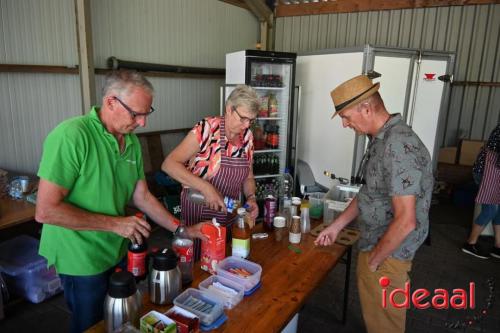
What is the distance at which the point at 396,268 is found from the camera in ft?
5.69

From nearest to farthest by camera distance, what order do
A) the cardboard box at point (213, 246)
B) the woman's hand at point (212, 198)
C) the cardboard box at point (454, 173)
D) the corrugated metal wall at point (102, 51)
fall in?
1. the cardboard box at point (213, 246)
2. the woman's hand at point (212, 198)
3. the corrugated metal wall at point (102, 51)
4. the cardboard box at point (454, 173)

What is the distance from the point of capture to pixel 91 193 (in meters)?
1.47

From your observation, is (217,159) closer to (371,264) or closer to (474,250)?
(371,264)

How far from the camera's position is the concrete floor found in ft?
8.75

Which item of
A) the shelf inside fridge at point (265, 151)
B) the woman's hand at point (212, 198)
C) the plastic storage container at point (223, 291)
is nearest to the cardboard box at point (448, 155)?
the shelf inside fridge at point (265, 151)

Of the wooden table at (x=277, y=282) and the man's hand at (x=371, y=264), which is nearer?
the wooden table at (x=277, y=282)

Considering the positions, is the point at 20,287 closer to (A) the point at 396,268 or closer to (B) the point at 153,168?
(B) the point at 153,168

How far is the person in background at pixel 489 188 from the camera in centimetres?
367

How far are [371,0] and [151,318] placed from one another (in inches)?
236

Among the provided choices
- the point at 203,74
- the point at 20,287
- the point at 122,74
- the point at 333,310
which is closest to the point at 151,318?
the point at 122,74

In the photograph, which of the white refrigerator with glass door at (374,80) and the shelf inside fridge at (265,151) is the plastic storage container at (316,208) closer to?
the white refrigerator with glass door at (374,80)

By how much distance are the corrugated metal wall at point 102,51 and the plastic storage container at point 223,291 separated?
2.83m

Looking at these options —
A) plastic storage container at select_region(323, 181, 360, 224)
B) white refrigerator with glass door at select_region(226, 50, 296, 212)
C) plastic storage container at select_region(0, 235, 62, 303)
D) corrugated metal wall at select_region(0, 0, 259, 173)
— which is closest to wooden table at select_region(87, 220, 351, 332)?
plastic storage container at select_region(323, 181, 360, 224)

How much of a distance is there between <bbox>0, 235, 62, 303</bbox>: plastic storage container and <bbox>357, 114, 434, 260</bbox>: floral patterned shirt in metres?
2.50
